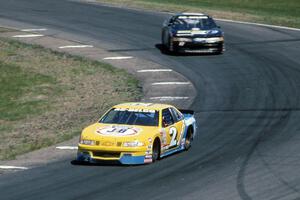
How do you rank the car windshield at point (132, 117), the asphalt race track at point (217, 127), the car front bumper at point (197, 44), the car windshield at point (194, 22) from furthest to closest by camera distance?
the car windshield at point (194, 22), the car front bumper at point (197, 44), the car windshield at point (132, 117), the asphalt race track at point (217, 127)

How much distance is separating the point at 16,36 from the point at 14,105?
12680 millimetres

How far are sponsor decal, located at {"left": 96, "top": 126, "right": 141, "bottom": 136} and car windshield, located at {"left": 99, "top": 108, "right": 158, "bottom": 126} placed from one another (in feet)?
1.40

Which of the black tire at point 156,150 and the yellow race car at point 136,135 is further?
the black tire at point 156,150

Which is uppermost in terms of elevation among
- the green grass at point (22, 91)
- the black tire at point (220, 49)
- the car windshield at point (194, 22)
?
the car windshield at point (194, 22)

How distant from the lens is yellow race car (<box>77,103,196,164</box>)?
20.6m

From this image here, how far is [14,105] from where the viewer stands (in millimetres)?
31188

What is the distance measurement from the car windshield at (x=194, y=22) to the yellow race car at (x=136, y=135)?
1593 cm

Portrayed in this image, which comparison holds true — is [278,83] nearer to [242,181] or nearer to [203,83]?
[203,83]

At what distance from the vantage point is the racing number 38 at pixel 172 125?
22000 mm

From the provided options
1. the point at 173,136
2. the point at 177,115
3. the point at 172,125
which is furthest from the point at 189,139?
the point at 173,136

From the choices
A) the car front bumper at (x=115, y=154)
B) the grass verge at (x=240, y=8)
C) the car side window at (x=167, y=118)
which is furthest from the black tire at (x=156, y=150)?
the grass verge at (x=240, y=8)

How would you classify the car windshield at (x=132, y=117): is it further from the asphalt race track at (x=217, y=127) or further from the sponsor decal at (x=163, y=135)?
the asphalt race track at (x=217, y=127)

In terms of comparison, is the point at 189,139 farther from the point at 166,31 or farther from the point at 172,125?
the point at 166,31

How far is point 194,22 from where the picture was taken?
130ft
